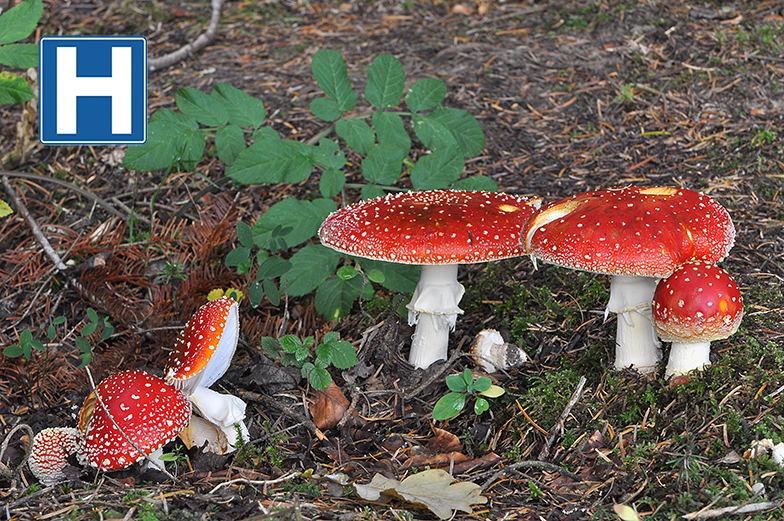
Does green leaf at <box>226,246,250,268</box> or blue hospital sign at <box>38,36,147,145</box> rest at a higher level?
blue hospital sign at <box>38,36,147,145</box>

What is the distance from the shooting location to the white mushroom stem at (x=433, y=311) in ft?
11.8

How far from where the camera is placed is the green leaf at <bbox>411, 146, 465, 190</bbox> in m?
3.95

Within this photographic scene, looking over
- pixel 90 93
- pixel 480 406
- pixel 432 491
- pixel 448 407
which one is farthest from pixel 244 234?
pixel 90 93

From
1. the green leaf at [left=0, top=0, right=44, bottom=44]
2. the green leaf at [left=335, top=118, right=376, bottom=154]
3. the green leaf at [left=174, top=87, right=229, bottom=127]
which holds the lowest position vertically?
the green leaf at [left=335, top=118, right=376, bottom=154]

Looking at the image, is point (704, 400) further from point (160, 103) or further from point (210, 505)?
point (160, 103)

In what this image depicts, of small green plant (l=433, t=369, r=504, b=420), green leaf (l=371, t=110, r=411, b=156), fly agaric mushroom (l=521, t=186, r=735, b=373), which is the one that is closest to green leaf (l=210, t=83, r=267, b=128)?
green leaf (l=371, t=110, r=411, b=156)

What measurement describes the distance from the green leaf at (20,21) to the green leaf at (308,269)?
2.12 m

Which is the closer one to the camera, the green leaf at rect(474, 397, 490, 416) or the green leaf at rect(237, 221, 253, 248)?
the green leaf at rect(474, 397, 490, 416)

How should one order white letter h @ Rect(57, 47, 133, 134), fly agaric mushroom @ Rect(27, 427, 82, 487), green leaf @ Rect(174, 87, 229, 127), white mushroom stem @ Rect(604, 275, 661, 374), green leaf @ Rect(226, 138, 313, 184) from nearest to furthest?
fly agaric mushroom @ Rect(27, 427, 82, 487) → white mushroom stem @ Rect(604, 275, 661, 374) → green leaf @ Rect(226, 138, 313, 184) → green leaf @ Rect(174, 87, 229, 127) → white letter h @ Rect(57, 47, 133, 134)

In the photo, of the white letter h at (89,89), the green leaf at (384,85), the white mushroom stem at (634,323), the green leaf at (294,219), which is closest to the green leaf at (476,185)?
the green leaf at (384,85)

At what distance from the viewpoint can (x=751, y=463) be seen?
8.41 ft

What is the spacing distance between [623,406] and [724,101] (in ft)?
10.6

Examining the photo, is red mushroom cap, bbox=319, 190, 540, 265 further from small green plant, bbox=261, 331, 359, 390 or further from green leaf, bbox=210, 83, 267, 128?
green leaf, bbox=210, 83, 267, 128

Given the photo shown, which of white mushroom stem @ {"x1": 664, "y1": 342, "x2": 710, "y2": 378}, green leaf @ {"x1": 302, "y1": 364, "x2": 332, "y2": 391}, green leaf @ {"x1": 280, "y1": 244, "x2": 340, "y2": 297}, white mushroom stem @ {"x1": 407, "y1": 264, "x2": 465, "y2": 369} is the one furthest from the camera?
green leaf @ {"x1": 280, "y1": 244, "x2": 340, "y2": 297}
